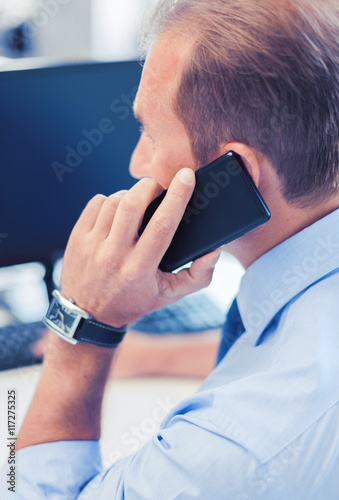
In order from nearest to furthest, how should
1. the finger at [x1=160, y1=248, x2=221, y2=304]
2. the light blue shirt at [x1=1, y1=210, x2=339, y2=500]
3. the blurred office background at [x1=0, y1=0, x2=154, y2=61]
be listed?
1. the light blue shirt at [x1=1, y1=210, x2=339, y2=500]
2. the finger at [x1=160, y1=248, x2=221, y2=304]
3. the blurred office background at [x1=0, y1=0, x2=154, y2=61]

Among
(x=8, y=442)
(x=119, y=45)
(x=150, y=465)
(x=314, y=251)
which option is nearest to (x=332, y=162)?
(x=314, y=251)

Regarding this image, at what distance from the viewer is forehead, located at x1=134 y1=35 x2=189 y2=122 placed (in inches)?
28.8

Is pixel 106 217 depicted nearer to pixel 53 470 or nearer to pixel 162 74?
pixel 162 74

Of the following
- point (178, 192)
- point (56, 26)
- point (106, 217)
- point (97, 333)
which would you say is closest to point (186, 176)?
point (178, 192)

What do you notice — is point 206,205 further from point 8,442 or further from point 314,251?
point 8,442

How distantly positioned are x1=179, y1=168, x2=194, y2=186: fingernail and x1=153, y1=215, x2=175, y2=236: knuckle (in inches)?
2.0

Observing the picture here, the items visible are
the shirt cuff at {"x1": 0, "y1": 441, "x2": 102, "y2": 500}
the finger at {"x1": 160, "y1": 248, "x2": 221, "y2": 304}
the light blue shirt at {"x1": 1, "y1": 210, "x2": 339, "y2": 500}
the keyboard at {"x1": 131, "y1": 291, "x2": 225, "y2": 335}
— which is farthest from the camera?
the keyboard at {"x1": 131, "y1": 291, "x2": 225, "y2": 335}

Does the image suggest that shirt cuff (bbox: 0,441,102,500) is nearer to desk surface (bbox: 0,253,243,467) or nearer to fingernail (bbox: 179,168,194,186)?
desk surface (bbox: 0,253,243,467)

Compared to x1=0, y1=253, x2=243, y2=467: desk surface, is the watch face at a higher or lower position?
higher

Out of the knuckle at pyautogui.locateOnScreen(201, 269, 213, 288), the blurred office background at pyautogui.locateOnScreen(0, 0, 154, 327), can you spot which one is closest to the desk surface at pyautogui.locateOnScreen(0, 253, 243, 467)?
the knuckle at pyautogui.locateOnScreen(201, 269, 213, 288)

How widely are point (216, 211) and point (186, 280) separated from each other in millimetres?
127

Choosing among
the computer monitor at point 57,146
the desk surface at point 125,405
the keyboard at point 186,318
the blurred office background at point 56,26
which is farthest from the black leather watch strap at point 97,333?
the blurred office background at point 56,26

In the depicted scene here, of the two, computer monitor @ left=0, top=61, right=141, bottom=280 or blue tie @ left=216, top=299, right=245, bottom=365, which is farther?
computer monitor @ left=0, top=61, right=141, bottom=280

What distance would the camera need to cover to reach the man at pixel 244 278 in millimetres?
604
